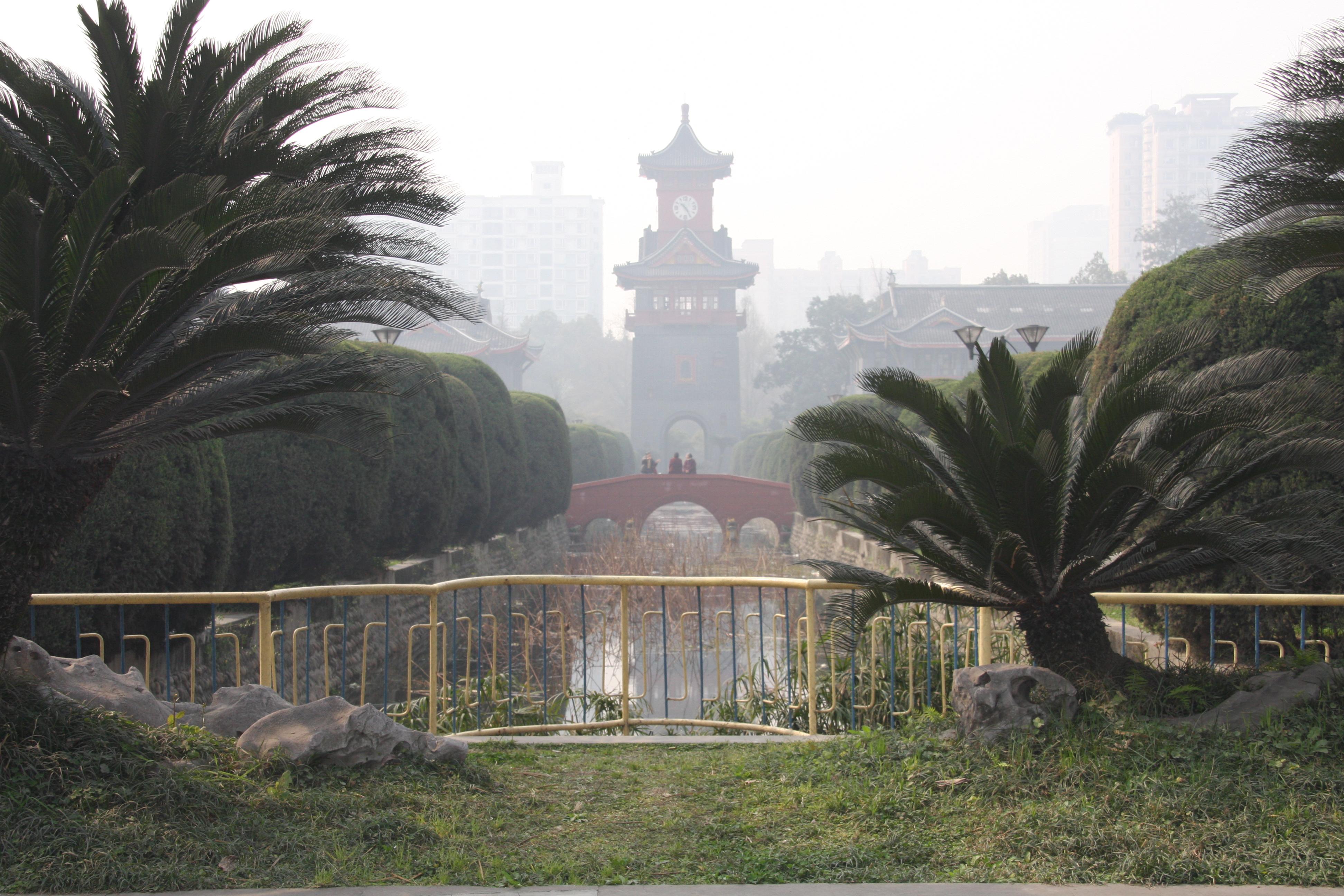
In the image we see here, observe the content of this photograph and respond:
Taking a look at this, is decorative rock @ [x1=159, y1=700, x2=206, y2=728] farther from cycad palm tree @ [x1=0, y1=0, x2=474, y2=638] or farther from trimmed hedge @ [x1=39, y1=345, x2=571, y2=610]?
trimmed hedge @ [x1=39, y1=345, x2=571, y2=610]

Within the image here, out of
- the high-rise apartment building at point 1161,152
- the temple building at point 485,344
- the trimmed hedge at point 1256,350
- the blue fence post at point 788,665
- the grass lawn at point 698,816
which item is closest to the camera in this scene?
the grass lawn at point 698,816

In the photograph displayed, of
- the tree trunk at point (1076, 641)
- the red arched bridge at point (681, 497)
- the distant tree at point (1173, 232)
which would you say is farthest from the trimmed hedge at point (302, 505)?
the distant tree at point (1173, 232)

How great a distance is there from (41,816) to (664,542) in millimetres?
17241

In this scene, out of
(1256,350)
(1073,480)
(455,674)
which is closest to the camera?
(1073,480)

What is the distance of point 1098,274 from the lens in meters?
51.4

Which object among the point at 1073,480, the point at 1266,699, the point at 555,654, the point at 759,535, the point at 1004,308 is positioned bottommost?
the point at 555,654

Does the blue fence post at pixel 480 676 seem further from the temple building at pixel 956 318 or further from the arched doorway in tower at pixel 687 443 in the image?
the arched doorway in tower at pixel 687 443

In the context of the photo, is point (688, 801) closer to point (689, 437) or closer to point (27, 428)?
point (27, 428)

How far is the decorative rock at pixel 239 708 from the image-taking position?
4.57 meters

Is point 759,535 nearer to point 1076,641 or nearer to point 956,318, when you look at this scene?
point 956,318

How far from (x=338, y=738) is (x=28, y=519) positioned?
1523 millimetres

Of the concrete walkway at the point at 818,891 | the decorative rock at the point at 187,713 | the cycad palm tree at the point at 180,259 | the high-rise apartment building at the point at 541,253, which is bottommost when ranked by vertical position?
the concrete walkway at the point at 818,891

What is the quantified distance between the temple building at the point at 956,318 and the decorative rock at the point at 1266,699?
118 ft

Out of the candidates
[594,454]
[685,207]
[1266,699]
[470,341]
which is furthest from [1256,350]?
[685,207]
